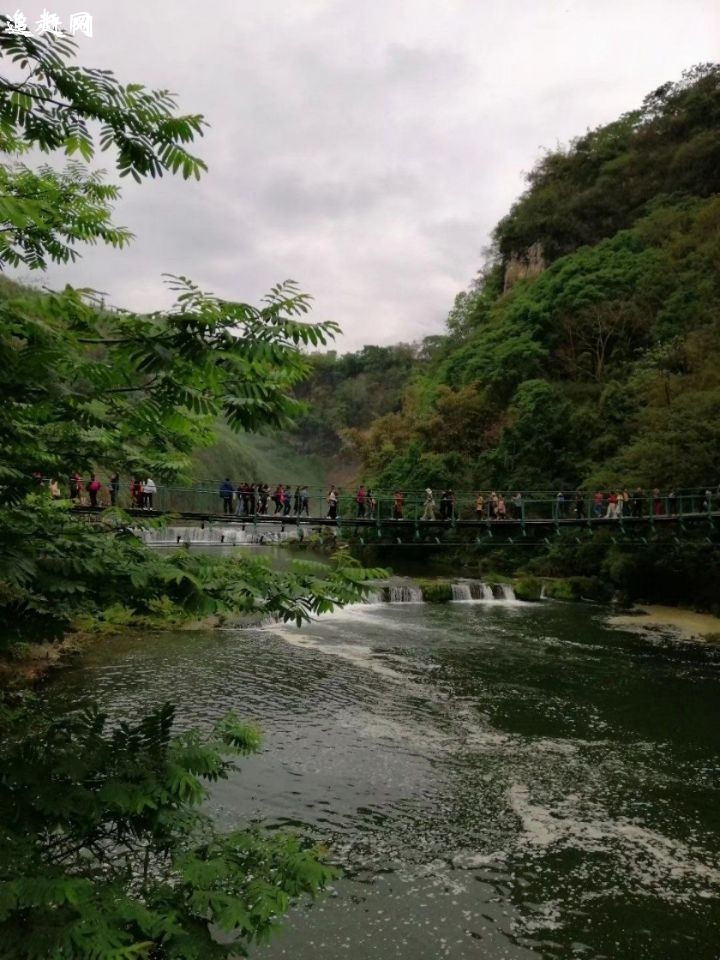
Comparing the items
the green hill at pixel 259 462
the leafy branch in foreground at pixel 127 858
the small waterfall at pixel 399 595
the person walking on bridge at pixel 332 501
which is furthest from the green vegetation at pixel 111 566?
the green hill at pixel 259 462

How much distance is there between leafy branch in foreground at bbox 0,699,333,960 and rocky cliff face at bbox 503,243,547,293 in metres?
44.2

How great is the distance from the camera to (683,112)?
41.2 metres

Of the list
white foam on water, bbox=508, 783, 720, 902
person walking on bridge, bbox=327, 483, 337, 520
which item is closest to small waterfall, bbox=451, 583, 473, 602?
person walking on bridge, bbox=327, 483, 337, 520

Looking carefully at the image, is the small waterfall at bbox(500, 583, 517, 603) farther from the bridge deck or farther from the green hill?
the green hill

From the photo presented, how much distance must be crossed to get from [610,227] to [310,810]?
1598 inches

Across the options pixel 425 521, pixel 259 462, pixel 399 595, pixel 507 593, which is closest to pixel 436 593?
pixel 399 595

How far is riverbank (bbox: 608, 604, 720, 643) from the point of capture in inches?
696

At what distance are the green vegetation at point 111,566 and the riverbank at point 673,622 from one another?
54.4 feet

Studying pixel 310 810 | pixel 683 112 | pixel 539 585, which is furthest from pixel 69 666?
pixel 683 112

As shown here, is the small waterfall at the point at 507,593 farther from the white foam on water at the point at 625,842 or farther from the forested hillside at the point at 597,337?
the white foam on water at the point at 625,842

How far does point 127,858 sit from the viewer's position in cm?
314

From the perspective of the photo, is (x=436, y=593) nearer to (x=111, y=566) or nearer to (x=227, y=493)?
(x=227, y=493)

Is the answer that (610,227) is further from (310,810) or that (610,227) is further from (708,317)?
(310,810)

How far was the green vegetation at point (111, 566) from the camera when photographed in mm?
2426
